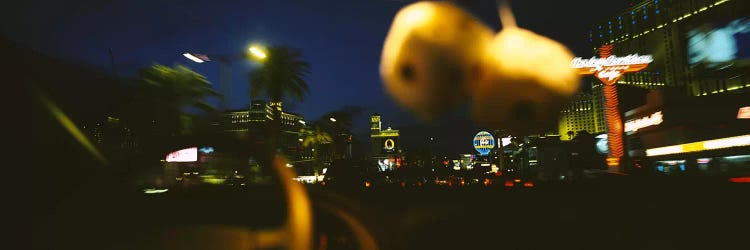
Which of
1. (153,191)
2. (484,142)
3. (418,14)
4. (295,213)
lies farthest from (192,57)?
(484,142)

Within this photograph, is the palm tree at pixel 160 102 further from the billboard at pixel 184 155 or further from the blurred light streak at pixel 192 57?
the billboard at pixel 184 155

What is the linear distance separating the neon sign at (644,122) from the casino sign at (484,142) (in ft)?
49.5

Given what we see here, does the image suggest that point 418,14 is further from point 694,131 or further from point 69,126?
point 694,131

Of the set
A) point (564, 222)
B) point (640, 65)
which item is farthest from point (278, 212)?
point (640, 65)

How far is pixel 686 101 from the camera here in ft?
97.2

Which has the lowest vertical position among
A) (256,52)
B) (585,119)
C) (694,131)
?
(694,131)

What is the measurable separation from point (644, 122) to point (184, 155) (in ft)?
124

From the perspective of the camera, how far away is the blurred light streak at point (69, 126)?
3314 mm

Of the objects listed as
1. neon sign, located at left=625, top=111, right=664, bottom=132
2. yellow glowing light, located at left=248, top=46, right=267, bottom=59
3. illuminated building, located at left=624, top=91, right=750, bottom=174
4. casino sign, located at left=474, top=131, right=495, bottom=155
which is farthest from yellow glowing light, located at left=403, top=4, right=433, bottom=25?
casino sign, located at left=474, top=131, right=495, bottom=155

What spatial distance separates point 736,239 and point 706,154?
→ 25.0 m

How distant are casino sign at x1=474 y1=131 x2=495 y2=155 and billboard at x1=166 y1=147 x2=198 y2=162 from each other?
48.9 meters

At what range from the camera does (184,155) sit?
10.7 ft

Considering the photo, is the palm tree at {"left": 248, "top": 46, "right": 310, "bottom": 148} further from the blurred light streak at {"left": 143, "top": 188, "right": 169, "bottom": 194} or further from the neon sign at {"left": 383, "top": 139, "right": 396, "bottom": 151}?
the neon sign at {"left": 383, "top": 139, "right": 396, "bottom": 151}

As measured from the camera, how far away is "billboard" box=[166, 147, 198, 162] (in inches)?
121
